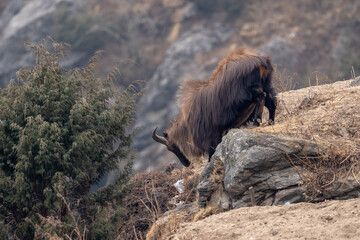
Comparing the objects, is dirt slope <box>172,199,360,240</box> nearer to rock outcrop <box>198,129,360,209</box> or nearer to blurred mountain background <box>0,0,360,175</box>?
rock outcrop <box>198,129,360,209</box>

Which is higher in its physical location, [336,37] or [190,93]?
[190,93]

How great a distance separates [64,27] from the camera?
54.0 m

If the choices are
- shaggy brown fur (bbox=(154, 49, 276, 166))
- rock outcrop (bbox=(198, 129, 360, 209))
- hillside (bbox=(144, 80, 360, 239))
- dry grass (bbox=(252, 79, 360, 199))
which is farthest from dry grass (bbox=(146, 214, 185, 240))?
shaggy brown fur (bbox=(154, 49, 276, 166))

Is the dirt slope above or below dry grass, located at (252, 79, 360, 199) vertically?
above

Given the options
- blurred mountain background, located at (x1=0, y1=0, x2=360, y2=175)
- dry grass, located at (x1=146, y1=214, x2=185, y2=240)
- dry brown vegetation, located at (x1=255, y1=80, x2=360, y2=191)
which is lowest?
blurred mountain background, located at (x1=0, y1=0, x2=360, y2=175)

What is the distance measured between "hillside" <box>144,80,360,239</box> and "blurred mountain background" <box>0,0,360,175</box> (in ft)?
137

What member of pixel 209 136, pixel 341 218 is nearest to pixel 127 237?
pixel 209 136

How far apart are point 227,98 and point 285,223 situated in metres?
3.41

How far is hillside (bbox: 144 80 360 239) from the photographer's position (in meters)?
5.77

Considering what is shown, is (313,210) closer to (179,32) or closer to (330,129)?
(330,129)

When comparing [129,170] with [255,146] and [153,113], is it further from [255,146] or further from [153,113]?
[153,113]

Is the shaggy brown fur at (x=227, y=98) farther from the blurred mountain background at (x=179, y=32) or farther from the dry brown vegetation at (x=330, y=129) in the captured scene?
the blurred mountain background at (x=179, y=32)

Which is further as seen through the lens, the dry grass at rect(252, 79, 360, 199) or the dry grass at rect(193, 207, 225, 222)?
the dry grass at rect(193, 207, 225, 222)

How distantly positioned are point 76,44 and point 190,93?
43.9 metres
